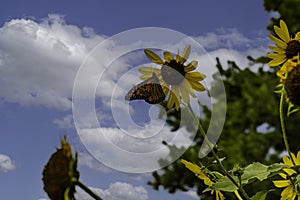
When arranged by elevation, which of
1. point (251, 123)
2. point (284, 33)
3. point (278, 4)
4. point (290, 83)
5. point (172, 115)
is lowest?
point (290, 83)

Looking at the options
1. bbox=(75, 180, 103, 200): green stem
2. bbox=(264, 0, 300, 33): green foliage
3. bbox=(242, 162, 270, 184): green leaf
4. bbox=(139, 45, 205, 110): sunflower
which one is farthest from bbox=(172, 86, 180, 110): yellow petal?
bbox=(264, 0, 300, 33): green foliage

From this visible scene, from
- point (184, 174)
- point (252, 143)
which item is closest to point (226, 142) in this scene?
point (252, 143)

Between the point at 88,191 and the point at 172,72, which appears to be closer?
the point at 88,191

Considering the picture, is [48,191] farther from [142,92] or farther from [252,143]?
[252,143]

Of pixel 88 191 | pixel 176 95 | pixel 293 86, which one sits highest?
pixel 176 95

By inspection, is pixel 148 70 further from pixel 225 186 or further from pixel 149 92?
pixel 225 186

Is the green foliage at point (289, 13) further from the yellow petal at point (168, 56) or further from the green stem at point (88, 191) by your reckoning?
the green stem at point (88, 191)

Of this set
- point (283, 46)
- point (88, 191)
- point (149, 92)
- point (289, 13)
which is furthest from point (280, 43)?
point (289, 13)
